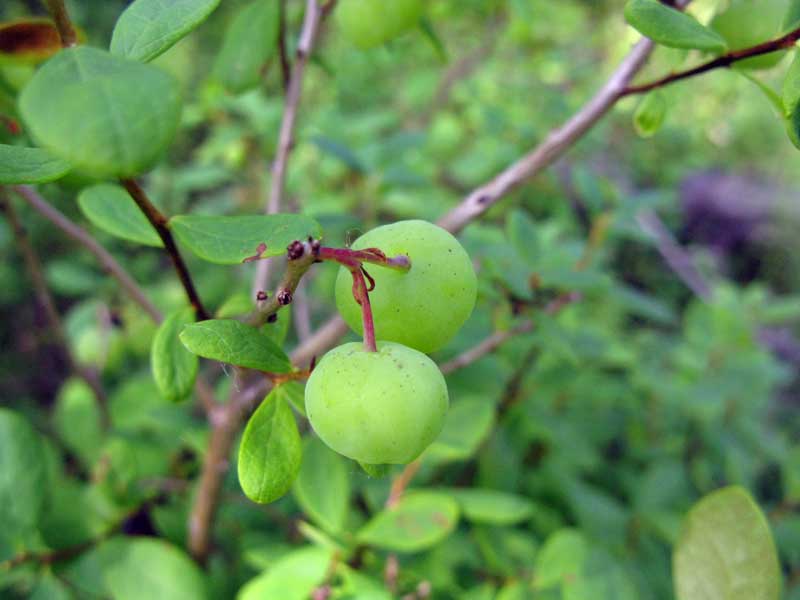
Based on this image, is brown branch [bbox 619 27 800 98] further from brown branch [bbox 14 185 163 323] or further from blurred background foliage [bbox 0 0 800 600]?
brown branch [bbox 14 185 163 323]

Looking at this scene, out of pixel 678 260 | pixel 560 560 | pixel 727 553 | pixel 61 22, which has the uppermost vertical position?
pixel 61 22

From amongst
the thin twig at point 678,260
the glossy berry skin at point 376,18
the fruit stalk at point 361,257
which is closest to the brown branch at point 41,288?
the glossy berry skin at point 376,18

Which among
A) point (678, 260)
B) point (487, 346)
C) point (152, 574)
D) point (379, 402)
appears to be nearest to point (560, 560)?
point (487, 346)

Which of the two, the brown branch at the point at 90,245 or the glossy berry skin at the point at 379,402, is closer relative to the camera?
the glossy berry skin at the point at 379,402

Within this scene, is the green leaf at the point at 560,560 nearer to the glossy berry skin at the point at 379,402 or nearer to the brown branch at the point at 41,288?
the glossy berry skin at the point at 379,402

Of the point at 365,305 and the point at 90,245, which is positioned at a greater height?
the point at 365,305

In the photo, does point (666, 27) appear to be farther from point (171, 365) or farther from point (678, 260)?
point (678, 260)

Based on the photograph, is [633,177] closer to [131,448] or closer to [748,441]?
[748,441]
